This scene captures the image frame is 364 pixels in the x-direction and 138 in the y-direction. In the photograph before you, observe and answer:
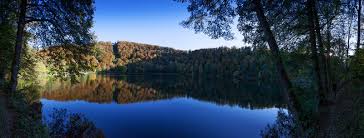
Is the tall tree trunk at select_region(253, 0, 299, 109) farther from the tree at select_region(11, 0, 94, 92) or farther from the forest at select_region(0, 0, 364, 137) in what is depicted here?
the tree at select_region(11, 0, 94, 92)

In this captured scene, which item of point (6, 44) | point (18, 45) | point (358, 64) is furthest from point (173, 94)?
point (18, 45)

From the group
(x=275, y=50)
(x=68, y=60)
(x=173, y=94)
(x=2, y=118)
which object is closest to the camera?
(x=275, y=50)

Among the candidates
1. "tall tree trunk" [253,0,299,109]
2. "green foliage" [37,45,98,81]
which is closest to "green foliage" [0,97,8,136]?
"green foliage" [37,45,98,81]

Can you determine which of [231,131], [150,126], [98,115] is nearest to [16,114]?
[150,126]

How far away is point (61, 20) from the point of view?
1268 centimetres

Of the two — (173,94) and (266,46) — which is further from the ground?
(266,46)

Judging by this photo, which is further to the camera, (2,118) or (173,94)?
(173,94)

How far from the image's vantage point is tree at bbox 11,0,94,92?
12.3m

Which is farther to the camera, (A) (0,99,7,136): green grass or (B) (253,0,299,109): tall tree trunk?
(B) (253,0,299,109): tall tree trunk

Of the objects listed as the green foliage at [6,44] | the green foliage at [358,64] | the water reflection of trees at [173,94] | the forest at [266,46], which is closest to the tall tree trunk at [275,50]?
the forest at [266,46]

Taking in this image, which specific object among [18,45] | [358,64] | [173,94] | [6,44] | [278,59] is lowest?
[173,94]

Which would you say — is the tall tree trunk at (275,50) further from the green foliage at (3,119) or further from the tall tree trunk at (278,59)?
the green foliage at (3,119)

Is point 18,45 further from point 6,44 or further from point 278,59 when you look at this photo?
point 278,59

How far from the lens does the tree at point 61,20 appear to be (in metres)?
12.3
